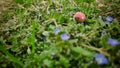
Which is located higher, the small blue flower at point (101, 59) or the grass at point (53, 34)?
the small blue flower at point (101, 59)

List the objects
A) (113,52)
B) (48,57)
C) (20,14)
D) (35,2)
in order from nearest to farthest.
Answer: (113,52) < (48,57) < (20,14) < (35,2)

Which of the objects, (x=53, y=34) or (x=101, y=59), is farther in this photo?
(x=53, y=34)

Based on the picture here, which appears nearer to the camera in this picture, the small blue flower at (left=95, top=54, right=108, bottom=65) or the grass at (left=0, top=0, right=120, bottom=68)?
the small blue flower at (left=95, top=54, right=108, bottom=65)

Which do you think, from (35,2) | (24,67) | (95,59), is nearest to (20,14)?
(35,2)

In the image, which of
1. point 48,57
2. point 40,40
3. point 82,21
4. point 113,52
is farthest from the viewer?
point 82,21

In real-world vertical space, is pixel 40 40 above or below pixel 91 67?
below

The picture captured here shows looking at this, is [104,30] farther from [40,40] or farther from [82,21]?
[40,40]

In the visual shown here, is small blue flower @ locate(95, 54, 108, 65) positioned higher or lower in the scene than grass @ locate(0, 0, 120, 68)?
higher

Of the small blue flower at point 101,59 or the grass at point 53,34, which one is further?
the grass at point 53,34
